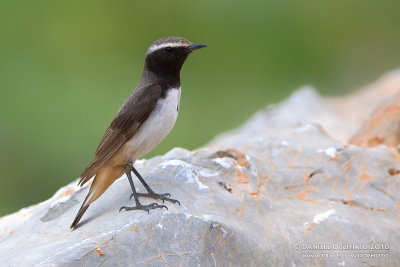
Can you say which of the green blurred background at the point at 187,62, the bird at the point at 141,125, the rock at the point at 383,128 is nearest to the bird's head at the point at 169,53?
the bird at the point at 141,125

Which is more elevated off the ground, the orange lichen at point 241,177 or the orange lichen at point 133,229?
the orange lichen at point 133,229

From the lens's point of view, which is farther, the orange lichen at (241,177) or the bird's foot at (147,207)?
the orange lichen at (241,177)

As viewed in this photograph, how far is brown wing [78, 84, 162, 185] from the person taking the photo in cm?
592

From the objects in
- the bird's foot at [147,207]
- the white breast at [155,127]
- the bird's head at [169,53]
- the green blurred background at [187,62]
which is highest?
the bird's head at [169,53]

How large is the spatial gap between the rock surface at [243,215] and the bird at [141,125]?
0.79 feet

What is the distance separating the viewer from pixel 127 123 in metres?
5.96

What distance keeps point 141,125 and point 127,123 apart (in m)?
0.13

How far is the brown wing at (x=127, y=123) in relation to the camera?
5922 mm

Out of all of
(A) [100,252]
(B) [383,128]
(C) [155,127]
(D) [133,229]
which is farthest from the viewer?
(B) [383,128]

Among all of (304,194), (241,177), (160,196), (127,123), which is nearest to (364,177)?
(304,194)

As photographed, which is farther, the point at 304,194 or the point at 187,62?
the point at 187,62

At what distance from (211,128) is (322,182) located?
664cm

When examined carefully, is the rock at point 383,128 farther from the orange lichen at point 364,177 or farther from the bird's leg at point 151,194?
the bird's leg at point 151,194

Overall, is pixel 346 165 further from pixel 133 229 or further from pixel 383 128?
pixel 133 229
